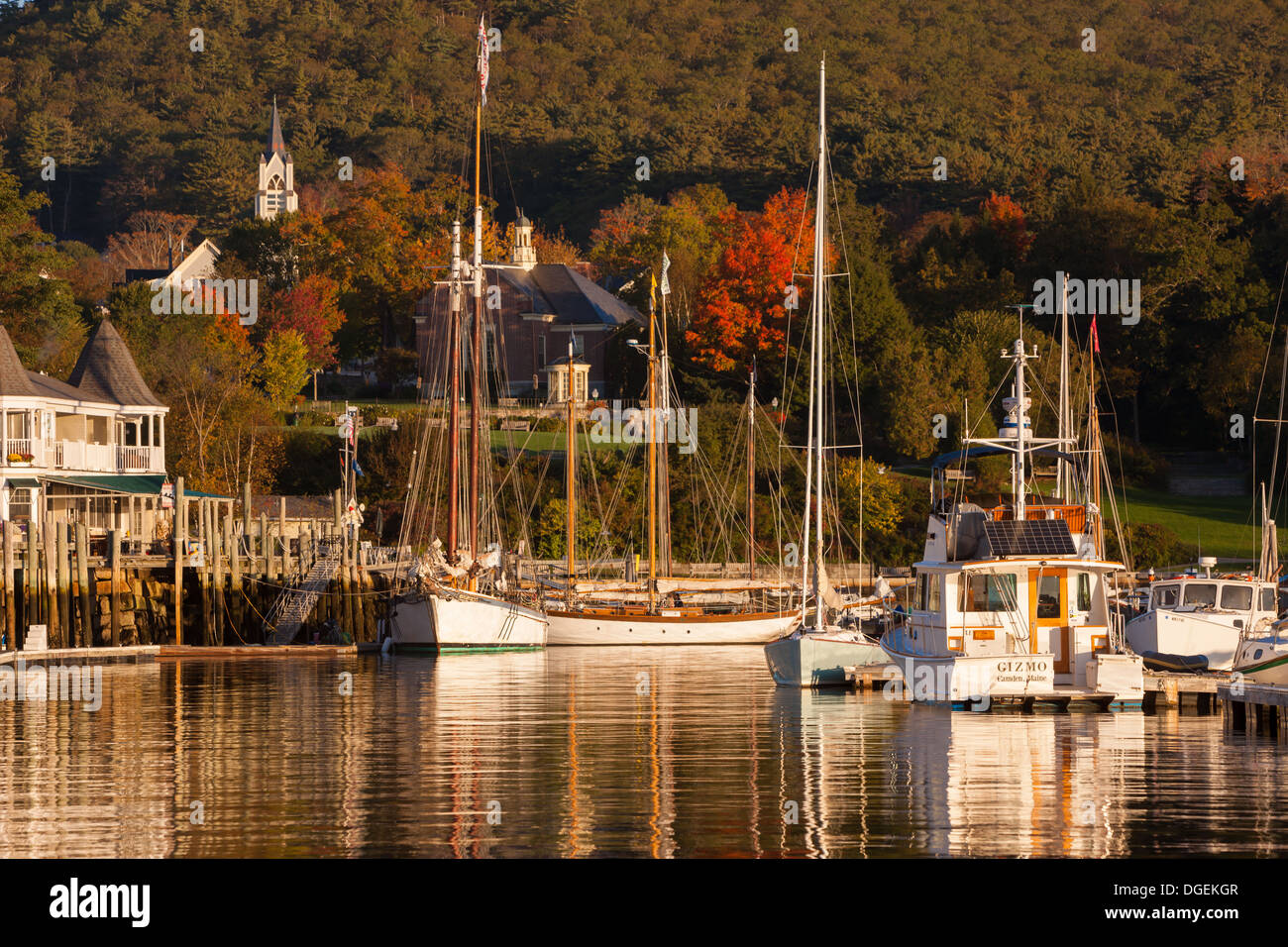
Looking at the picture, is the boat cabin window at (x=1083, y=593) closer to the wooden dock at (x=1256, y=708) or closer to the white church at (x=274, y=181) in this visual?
the wooden dock at (x=1256, y=708)

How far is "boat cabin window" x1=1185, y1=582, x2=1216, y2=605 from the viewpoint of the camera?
49.2 m

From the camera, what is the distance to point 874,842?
2125 cm

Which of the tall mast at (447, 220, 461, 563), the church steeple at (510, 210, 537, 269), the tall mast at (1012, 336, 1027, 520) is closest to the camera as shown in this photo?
the tall mast at (1012, 336, 1027, 520)

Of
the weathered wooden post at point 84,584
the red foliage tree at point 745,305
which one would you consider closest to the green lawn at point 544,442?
the red foliage tree at point 745,305

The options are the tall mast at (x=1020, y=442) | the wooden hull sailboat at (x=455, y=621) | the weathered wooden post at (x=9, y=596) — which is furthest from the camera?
the wooden hull sailboat at (x=455, y=621)

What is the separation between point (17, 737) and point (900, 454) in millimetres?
61802

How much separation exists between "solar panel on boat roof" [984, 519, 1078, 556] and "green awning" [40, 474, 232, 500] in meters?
34.5

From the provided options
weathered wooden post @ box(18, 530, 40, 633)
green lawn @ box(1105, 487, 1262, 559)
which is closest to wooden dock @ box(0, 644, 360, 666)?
weathered wooden post @ box(18, 530, 40, 633)

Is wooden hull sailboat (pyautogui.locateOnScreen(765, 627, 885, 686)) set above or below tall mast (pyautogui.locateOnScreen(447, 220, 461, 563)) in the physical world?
below

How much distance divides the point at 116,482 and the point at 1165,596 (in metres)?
34.1

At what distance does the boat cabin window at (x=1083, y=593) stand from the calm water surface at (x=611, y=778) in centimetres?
204

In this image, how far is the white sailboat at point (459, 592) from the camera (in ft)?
179

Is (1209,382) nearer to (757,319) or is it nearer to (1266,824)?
(757,319)

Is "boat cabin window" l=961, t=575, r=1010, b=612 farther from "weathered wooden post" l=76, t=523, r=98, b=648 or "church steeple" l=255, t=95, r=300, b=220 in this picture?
"church steeple" l=255, t=95, r=300, b=220
